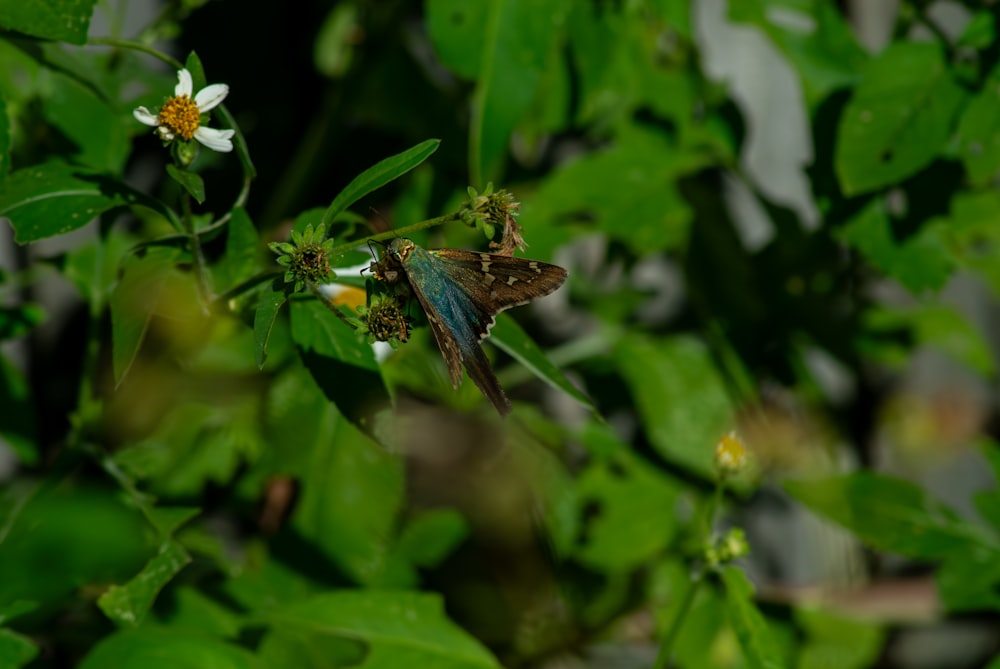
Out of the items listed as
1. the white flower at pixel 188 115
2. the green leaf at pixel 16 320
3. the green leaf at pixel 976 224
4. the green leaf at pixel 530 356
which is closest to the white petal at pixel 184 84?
the white flower at pixel 188 115

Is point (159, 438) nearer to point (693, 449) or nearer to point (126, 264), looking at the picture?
point (126, 264)

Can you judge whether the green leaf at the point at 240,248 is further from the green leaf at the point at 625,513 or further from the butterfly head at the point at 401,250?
the green leaf at the point at 625,513

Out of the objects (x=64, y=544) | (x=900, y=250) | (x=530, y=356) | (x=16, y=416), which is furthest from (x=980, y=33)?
(x=16, y=416)

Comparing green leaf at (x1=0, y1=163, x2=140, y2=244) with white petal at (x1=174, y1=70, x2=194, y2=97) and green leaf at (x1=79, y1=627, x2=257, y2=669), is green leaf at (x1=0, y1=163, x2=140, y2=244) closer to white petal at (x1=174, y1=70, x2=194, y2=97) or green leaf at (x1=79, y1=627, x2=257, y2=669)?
white petal at (x1=174, y1=70, x2=194, y2=97)

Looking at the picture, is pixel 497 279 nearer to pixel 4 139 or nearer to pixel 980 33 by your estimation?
pixel 4 139

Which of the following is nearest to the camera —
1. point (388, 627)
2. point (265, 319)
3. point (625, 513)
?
point (265, 319)
